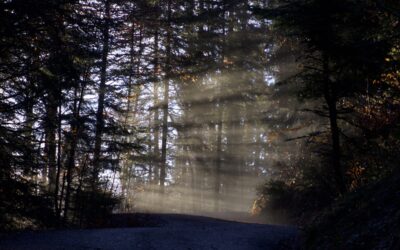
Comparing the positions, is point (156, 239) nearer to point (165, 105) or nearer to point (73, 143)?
point (73, 143)

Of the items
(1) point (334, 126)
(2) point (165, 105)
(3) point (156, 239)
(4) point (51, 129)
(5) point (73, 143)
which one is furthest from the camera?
(2) point (165, 105)

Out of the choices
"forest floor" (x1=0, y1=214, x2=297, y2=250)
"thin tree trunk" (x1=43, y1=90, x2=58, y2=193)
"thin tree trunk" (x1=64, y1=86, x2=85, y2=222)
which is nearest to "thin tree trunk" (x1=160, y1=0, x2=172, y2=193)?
"thin tree trunk" (x1=64, y1=86, x2=85, y2=222)

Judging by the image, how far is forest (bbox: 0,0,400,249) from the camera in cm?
1180

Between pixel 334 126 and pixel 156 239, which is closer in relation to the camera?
pixel 156 239

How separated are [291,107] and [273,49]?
277 inches

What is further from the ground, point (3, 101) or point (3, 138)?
point (3, 101)

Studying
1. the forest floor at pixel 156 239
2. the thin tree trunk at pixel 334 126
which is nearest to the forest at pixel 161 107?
the thin tree trunk at pixel 334 126

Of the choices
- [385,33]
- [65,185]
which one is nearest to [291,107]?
[65,185]

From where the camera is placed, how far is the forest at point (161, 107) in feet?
38.7

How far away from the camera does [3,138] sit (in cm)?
1281

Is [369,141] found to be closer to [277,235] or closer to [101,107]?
[277,235]

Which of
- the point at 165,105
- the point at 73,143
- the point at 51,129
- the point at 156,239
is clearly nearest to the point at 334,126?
the point at 156,239

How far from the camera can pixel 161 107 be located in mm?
29625

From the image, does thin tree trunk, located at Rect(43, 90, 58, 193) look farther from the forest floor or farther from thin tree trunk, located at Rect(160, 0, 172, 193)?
thin tree trunk, located at Rect(160, 0, 172, 193)
